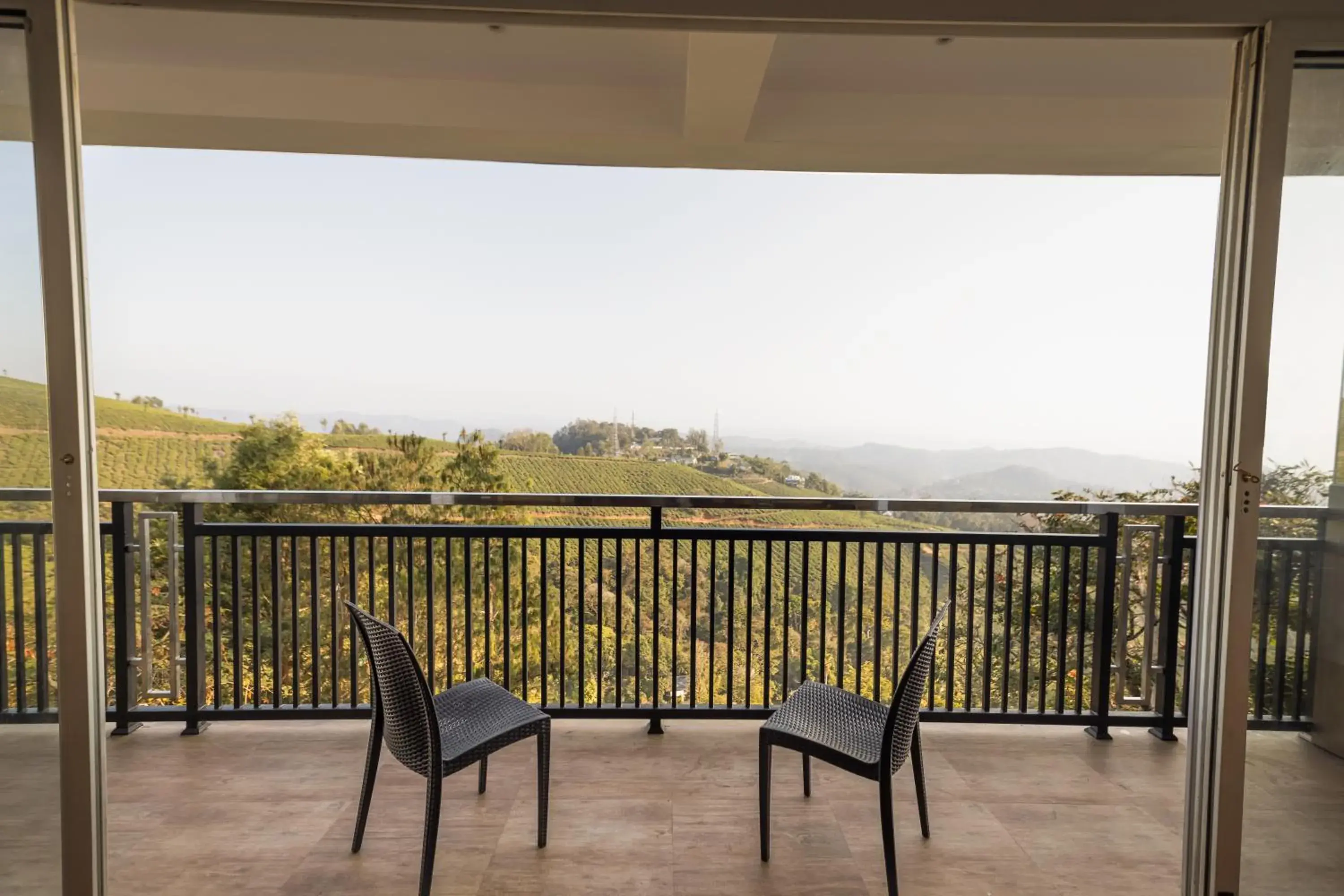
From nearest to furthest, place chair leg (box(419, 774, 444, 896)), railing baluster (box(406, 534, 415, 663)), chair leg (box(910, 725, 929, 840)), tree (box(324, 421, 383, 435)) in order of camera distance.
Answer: chair leg (box(419, 774, 444, 896))
chair leg (box(910, 725, 929, 840))
railing baluster (box(406, 534, 415, 663))
tree (box(324, 421, 383, 435))

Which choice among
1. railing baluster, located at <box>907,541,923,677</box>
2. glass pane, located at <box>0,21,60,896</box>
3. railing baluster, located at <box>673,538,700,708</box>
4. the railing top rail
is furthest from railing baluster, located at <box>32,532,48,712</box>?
railing baluster, located at <box>907,541,923,677</box>

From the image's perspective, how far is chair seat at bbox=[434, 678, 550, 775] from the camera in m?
1.77

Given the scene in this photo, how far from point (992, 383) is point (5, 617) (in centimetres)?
992

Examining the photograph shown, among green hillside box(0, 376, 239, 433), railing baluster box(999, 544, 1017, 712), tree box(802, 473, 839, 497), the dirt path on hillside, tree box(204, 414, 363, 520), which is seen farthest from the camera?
tree box(802, 473, 839, 497)

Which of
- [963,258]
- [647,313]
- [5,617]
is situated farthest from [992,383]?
[5,617]

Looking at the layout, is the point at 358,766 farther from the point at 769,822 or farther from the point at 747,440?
the point at 747,440

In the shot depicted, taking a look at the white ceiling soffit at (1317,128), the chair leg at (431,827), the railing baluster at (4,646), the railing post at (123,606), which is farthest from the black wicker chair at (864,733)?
the railing post at (123,606)

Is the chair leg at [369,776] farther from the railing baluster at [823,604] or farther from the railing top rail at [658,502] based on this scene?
the railing baluster at [823,604]

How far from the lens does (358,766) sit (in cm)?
247

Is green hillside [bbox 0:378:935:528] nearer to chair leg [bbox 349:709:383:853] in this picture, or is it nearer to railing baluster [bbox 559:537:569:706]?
railing baluster [bbox 559:537:569:706]

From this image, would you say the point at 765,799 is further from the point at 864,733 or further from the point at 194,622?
the point at 194,622

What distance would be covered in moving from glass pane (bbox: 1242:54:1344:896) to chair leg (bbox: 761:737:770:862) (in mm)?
1219

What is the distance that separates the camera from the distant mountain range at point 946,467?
26.9 ft

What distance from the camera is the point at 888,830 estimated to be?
67.9 inches
